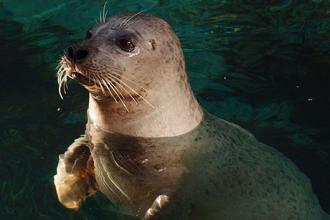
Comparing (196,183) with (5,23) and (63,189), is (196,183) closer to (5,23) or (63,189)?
(63,189)

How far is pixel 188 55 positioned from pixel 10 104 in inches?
74.0

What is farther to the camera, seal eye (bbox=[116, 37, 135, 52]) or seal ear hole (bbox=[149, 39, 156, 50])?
seal ear hole (bbox=[149, 39, 156, 50])

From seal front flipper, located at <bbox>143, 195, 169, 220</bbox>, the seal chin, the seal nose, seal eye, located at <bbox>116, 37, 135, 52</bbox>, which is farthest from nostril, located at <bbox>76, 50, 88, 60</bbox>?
seal front flipper, located at <bbox>143, 195, 169, 220</bbox>

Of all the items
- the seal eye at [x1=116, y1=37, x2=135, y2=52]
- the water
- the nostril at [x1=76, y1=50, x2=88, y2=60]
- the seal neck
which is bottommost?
the water

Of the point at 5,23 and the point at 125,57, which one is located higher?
the point at 125,57

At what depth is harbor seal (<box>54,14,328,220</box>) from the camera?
4.45m

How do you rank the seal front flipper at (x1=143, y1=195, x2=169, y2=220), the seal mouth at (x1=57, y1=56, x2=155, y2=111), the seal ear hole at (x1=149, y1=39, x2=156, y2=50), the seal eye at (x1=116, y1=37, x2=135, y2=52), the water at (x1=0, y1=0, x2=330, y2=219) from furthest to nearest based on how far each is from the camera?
Answer: the water at (x1=0, y1=0, x2=330, y2=219)
the seal ear hole at (x1=149, y1=39, x2=156, y2=50)
the seal eye at (x1=116, y1=37, x2=135, y2=52)
the seal mouth at (x1=57, y1=56, x2=155, y2=111)
the seal front flipper at (x1=143, y1=195, x2=169, y2=220)

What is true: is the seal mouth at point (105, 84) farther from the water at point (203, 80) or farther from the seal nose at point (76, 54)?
the water at point (203, 80)

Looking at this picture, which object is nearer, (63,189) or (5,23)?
(63,189)

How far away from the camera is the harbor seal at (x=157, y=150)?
445 cm

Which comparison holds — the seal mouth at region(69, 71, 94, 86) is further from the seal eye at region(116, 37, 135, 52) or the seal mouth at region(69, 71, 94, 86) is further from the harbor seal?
the seal eye at region(116, 37, 135, 52)

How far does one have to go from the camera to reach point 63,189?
4828 mm

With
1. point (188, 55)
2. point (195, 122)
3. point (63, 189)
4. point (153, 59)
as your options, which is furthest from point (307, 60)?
point (63, 189)

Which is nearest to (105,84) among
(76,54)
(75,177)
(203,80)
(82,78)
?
(82,78)
